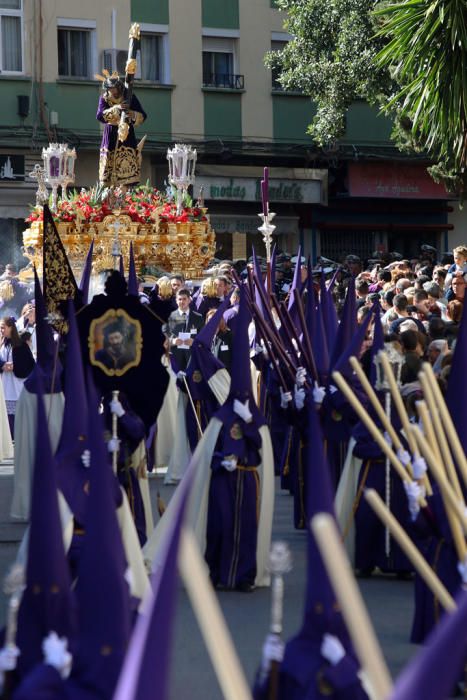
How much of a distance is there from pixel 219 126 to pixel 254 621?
20.9m

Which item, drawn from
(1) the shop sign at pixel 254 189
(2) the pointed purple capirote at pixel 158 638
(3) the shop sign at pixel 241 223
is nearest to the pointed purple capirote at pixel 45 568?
(2) the pointed purple capirote at pixel 158 638

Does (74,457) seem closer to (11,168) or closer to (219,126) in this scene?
(11,168)

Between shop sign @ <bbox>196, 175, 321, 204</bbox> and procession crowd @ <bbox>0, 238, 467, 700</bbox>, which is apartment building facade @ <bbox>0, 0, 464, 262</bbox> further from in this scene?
procession crowd @ <bbox>0, 238, 467, 700</bbox>

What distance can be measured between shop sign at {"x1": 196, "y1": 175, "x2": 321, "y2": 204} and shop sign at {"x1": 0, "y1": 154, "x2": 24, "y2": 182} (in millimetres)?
3643

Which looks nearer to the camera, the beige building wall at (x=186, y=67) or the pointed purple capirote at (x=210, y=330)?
the pointed purple capirote at (x=210, y=330)

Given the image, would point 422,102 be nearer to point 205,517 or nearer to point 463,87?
point 463,87

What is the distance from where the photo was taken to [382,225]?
28625 mm

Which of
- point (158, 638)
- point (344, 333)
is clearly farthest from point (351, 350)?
point (158, 638)

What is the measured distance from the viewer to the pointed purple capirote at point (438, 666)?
7.66 feet

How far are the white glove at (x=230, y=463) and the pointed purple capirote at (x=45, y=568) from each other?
154 inches

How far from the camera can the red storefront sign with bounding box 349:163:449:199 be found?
91.7ft

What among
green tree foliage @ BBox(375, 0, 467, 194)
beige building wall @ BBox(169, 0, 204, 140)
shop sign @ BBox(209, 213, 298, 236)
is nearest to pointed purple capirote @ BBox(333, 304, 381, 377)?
green tree foliage @ BBox(375, 0, 467, 194)

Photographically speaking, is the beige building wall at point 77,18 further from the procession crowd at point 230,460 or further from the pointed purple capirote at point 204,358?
A: the pointed purple capirote at point 204,358

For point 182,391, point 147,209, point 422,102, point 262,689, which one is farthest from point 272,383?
point 262,689
